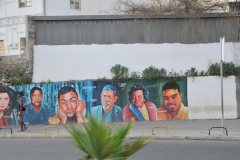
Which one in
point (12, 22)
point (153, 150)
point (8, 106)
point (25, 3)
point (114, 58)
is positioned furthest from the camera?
point (12, 22)

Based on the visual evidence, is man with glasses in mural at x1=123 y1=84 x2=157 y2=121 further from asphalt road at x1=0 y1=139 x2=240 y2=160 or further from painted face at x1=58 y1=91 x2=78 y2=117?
asphalt road at x1=0 y1=139 x2=240 y2=160

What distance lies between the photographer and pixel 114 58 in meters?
17.7

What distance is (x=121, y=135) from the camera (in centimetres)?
328

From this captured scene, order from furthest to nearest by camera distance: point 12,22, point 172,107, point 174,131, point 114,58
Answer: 1. point 12,22
2. point 114,58
3. point 172,107
4. point 174,131

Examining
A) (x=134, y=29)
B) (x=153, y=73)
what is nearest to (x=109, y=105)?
(x=153, y=73)

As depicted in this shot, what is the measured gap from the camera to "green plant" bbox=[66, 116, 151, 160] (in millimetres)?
3186

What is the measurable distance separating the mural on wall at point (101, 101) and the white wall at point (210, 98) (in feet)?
1.36

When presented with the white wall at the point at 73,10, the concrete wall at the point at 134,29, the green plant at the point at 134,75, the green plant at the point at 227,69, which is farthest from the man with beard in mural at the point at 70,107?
the white wall at the point at 73,10

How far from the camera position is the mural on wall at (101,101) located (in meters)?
17.1

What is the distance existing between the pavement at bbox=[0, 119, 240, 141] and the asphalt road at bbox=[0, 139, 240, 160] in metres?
0.49

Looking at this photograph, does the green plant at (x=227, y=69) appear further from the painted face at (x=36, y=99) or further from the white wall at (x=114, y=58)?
the painted face at (x=36, y=99)

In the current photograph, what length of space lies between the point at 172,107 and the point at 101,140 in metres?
14.2

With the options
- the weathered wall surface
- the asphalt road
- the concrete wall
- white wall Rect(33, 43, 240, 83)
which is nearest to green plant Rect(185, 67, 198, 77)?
white wall Rect(33, 43, 240, 83)

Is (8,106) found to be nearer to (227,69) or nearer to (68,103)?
(68,103)
